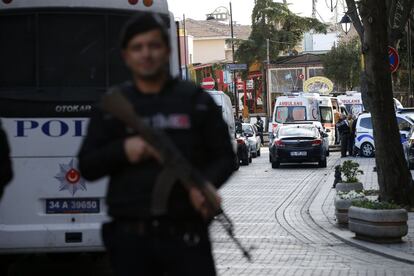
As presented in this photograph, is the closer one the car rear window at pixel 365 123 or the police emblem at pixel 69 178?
the police emblem at pixel 69 178

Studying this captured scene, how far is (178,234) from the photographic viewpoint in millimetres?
4195

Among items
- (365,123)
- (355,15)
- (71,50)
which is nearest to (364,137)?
(365,123)

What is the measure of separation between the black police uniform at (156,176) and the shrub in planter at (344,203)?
1038 cm

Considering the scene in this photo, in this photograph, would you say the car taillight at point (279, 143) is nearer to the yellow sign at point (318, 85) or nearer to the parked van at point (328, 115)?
the parked van at point (328, 115)

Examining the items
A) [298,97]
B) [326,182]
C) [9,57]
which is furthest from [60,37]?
[298,97]

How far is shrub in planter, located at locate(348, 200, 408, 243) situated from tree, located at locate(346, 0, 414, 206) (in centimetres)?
323

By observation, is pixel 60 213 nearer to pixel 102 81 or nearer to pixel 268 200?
pixel 102 81

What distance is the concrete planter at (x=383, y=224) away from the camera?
40.5ft

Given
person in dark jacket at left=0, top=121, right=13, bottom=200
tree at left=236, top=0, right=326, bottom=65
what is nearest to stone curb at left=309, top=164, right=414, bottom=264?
person in dark jacket at left=0, top=121, right=13, bottom=200

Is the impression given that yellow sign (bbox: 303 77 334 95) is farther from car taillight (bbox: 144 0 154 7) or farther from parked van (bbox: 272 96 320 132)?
car taillight (bbox: 144 0 154 7)

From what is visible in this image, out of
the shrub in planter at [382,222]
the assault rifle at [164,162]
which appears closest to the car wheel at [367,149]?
the shrub in planter at [382,222]

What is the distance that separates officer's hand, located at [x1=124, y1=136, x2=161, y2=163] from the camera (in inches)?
161

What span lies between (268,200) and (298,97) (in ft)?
78.4

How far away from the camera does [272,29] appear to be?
255 feet
